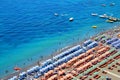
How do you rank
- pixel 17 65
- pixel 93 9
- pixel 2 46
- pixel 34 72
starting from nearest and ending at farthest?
pixel 34 72 → pixel 17 65 → pixel 2 46 → pixel 93 9

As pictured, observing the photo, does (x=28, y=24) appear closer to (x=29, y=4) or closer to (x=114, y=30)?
(x=29, y=4)

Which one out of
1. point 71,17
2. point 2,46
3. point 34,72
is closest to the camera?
point 34,72

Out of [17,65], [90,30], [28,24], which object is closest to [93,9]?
[90,30]

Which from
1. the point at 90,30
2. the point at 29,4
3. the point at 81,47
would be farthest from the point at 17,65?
the point at 29,4

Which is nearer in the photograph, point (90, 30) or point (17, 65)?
point (17, 65)

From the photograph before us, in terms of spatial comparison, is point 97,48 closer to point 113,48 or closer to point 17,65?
point 113,48

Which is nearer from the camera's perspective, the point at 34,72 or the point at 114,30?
the point at 34,72
